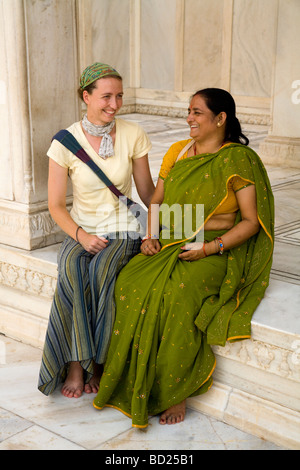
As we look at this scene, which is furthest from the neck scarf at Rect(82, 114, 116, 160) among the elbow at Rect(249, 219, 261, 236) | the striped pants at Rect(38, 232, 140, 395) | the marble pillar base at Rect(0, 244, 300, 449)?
the marble pillar base at Rect(0, 244, 300, 449)

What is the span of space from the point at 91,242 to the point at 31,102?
3.27ft

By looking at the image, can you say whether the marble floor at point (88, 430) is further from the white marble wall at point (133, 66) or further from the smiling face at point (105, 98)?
the smiling face at point (105, 98)

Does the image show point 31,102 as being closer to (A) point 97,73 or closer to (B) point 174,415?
(A) point 97,73

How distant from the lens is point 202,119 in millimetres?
3160

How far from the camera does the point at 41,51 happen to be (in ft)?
12.3

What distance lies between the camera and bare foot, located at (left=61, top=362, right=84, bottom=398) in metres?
3.29

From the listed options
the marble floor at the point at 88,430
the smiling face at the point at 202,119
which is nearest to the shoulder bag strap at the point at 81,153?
the smiling face at the point at 202,119

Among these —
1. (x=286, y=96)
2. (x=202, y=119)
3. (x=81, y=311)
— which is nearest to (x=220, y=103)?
(x=202, y=119)

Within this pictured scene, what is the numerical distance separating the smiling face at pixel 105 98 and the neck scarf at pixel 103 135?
2.1 inches

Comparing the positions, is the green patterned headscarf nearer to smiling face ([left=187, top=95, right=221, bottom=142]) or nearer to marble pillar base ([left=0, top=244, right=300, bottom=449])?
smiling face ([left=187, top=95, right=221, bottom=142])

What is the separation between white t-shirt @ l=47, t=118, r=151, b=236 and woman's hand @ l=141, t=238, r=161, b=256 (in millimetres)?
171

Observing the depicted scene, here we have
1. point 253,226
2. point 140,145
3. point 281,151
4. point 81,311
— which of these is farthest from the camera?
point 281,151
